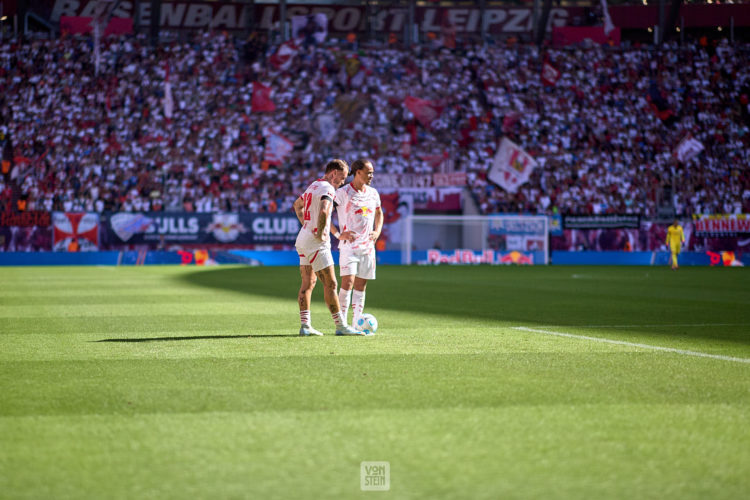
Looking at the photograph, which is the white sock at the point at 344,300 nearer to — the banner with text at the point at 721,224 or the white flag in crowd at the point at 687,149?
the banner with text at the point at 721,224

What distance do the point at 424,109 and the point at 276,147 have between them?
7685mm

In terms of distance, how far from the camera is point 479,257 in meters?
41.5

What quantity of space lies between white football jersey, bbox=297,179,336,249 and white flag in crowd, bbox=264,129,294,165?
1285 inches

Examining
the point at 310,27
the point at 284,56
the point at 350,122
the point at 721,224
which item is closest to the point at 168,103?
the point at 284,56

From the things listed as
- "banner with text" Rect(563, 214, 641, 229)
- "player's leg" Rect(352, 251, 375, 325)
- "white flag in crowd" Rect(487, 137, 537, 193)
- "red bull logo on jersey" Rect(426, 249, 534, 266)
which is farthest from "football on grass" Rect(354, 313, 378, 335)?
"white flag in crowd" Rect(487, 137, 537, 193)

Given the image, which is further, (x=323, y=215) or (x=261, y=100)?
(x=261, y=100)

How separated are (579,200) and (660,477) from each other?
40533mm

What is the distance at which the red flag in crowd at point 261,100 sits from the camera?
45588 mm

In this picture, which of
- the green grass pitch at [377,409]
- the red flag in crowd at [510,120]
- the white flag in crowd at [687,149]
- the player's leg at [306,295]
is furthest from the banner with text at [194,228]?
the player's leg at [306,295]

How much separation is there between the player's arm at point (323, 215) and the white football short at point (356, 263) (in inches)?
21.3

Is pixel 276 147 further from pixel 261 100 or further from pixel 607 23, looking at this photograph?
pixel 607 23

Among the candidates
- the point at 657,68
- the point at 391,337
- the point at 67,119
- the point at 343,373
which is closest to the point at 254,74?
the point at 67,119

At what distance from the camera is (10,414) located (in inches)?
228

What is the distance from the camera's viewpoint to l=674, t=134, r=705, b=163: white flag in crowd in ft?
149
